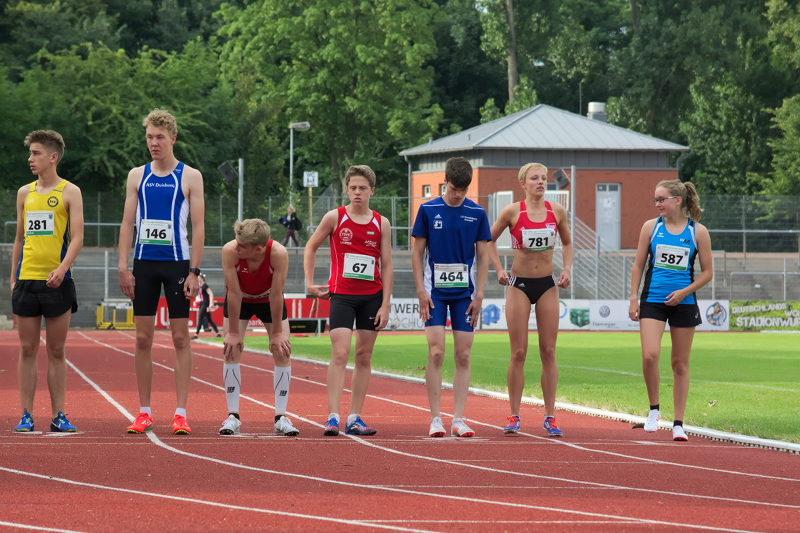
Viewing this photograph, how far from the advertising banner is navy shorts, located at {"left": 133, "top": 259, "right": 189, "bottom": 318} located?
3114cm

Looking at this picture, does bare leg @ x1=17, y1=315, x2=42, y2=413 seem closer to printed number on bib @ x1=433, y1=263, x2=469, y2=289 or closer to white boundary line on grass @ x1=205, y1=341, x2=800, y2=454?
printed number on bib @ x1=433, y1=263, x2=469, y2=289

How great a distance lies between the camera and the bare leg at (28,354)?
1034 cm

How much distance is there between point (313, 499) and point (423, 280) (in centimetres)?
357

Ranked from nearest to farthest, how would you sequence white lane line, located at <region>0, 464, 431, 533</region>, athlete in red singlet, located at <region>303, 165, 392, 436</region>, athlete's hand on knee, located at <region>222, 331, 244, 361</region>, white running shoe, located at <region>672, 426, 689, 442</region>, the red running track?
white lane line, located at <region>0, 464, 431, 533</region>, the red running track, athlete's hand on knee, located at <region>222, 331, 244, 361</region>, athlete in red singlet, located at <region>303, 165, 392, 436</region>, white running shoe, located at <region>672, 426, 689, 442</region>

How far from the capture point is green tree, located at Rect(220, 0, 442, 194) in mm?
65562

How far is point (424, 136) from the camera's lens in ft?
220

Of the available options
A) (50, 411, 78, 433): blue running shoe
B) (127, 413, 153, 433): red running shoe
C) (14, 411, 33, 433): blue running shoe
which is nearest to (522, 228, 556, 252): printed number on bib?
(127, 413, 153, 433): red running shoe

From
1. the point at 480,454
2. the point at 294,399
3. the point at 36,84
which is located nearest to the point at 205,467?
the point at 480,454

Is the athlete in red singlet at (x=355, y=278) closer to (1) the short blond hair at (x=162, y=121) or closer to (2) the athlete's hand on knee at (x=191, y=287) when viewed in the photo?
(2) the athlete's hand on knee at (x=191, y=287)

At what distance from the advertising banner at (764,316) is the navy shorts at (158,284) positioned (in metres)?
31.1

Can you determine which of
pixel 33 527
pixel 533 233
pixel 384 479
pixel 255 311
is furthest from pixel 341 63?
pixel 33 527

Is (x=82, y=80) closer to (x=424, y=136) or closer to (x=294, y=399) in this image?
(x=424, y=136)

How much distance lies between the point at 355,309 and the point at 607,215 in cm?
4534

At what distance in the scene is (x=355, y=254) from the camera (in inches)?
419
